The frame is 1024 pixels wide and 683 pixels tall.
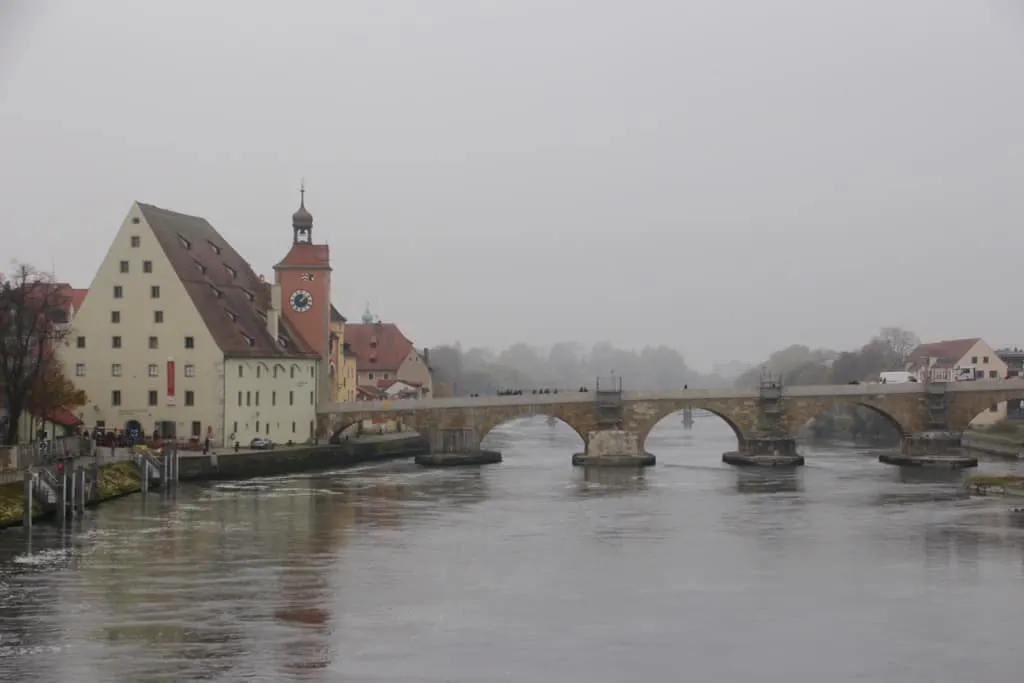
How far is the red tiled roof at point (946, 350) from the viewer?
5192 inches

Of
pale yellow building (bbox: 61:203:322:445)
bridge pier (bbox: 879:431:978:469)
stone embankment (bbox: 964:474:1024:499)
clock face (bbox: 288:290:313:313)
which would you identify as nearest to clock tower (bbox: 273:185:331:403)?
clock face (bbox: 288:290:313:313)

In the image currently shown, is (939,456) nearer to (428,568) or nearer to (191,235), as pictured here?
(191,235)

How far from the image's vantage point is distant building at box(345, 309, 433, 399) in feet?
412

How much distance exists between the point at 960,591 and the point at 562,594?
9.56 metres

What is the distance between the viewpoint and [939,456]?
84.4 m

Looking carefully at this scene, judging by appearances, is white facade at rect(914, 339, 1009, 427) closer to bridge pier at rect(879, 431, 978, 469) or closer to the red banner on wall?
bridge pier at rect(879, 431, 978, 469)

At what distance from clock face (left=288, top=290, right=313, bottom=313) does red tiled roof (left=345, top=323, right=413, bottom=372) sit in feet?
Answer: 117

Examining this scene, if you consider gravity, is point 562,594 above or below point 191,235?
below

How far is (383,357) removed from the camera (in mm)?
126375

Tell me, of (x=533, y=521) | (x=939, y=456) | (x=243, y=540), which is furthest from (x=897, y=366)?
(x=243, y=540)

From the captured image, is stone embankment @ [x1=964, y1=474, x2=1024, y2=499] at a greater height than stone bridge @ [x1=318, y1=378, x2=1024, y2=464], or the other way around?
stone bridge @ [x1=318, y1=378, x2=1024, y2=464]

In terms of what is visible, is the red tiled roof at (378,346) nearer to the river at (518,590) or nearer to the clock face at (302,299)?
the clock face at (302,299)

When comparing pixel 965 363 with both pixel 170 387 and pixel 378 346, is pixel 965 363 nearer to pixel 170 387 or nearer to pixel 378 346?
pixel 378 346

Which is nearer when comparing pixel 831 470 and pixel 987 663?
pixel 987 663
